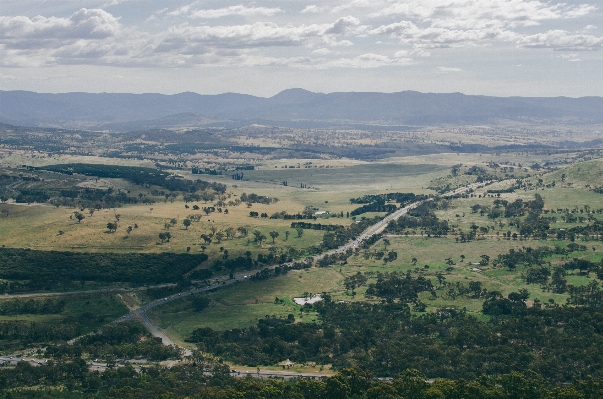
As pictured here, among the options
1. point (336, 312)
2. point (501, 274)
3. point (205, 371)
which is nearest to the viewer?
point (205, 371)

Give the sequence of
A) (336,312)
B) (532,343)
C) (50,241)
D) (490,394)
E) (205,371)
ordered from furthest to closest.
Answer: (50,241) < (336,312) < (532,343) < (205,371) < (490,394)

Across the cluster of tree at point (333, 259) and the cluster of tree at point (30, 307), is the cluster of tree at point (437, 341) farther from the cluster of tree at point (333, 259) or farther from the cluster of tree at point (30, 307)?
the cluster of tree at point (333, 259)

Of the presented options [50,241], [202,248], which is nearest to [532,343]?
[202,248]

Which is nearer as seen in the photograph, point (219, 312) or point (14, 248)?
point (219, 312)

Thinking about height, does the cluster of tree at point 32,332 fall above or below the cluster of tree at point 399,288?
below

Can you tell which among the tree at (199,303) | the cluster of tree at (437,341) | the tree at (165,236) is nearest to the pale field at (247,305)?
the tree at (199,303)

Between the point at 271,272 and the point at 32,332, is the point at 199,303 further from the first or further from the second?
the point at 32,332

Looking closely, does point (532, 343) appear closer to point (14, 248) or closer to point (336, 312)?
point (336, 312)

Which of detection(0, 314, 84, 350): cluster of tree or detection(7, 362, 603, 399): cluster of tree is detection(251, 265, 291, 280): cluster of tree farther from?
detection(7, 362, 603, 399): cluster of tree
